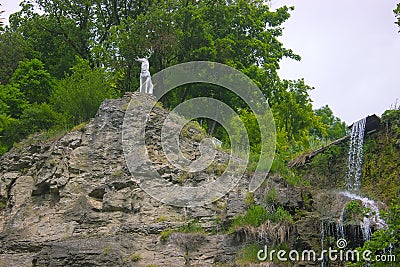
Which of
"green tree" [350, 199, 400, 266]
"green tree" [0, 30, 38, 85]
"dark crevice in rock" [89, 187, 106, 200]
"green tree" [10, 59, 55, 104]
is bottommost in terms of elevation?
"green tree" [350, 199, 400, 266]

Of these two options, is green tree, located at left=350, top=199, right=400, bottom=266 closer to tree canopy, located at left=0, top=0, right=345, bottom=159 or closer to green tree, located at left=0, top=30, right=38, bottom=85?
tree canopy, located at left=0, top=0, right=345, bottom=159

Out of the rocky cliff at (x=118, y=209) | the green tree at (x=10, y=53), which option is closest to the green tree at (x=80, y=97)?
the rocky cliff at (x=118, y=209)

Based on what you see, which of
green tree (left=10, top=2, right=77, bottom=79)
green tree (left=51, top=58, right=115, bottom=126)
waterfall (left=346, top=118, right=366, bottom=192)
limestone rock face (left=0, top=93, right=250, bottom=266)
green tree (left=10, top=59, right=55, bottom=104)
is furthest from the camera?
green tree (left=10, top=2, right=77, bottom=79)

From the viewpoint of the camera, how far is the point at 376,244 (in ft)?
42.7

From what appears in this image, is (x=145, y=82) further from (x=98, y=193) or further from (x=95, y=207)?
(x=95, y=207)

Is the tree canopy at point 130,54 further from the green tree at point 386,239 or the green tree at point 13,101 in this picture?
the green tree at point 386,239

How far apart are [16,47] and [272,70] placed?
13.0m

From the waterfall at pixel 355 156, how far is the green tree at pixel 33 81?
1431 cm

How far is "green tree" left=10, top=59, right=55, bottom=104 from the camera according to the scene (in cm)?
2866

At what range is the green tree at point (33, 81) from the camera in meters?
28.7

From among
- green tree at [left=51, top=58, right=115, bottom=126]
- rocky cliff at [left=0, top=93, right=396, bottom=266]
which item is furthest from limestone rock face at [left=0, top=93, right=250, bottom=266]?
green tree at [left=51, top=58, right=115, bottom=126]

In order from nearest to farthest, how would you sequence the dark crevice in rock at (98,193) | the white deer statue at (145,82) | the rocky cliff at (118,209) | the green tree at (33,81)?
the rocky cliff at (118,209) < the dark crevice in rock at (98,193) < the white deer statue at (145,82) < the green tree at (33,81)

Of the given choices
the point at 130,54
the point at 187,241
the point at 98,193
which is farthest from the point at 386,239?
the point at 130,54

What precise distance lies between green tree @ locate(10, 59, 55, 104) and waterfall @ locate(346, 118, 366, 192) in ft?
46.9
